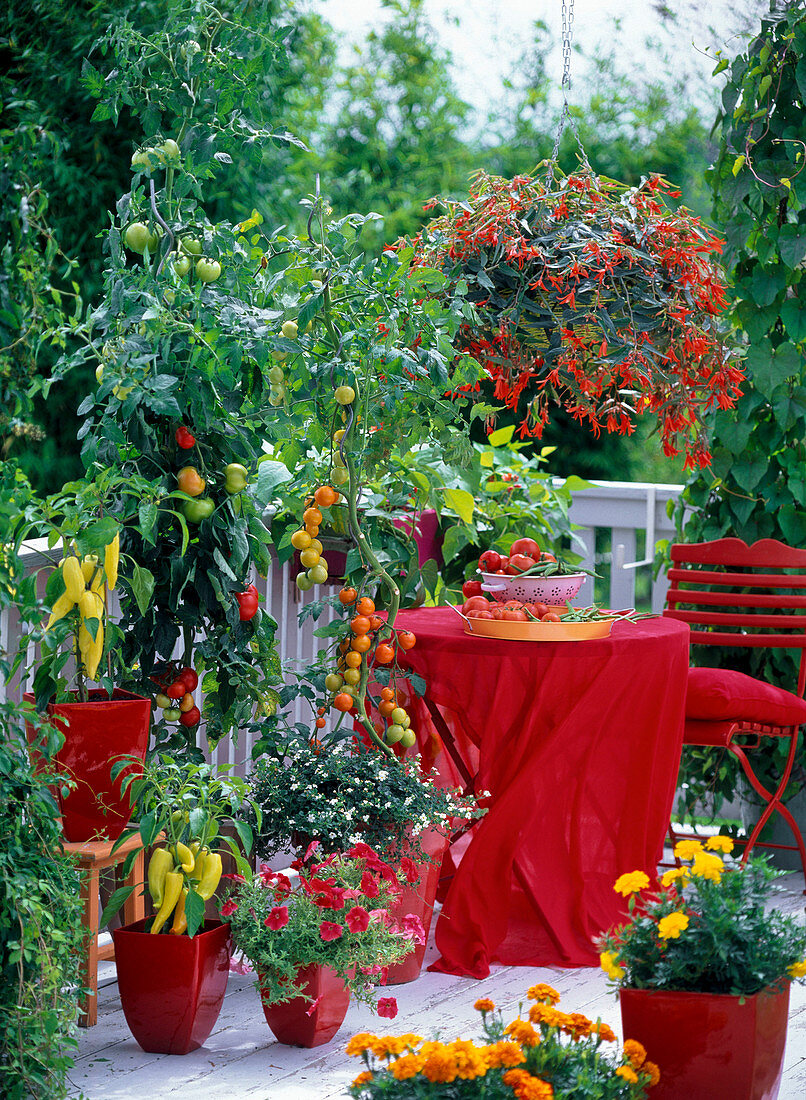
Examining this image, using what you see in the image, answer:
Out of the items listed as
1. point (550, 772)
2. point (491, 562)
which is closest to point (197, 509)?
point (491, 562)

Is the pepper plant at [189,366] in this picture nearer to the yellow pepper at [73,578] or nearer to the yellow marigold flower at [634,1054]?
the yellow pepper at [73,578]

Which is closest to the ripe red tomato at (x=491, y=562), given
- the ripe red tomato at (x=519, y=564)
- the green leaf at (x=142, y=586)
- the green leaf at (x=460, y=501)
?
the ripe red tomato at (x=519, y=564)

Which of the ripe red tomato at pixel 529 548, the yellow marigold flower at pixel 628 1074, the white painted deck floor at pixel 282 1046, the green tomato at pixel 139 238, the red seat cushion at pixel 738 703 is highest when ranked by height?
the green tomato at pixel 139 238

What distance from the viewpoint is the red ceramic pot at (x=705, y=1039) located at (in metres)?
1.95

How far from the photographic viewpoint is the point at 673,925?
6.38ft

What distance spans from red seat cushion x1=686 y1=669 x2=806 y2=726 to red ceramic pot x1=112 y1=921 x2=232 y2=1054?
56.9 inches

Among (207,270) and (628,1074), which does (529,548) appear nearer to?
(207,270)

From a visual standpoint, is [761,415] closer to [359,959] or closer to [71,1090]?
[359,959]

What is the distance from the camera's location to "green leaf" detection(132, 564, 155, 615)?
97.1 inches

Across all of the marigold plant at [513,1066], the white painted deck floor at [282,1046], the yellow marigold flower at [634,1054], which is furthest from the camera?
the white painted deck floor at [282,1046]

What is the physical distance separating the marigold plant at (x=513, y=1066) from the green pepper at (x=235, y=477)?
47.6 inches

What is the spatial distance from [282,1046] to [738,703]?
148cm

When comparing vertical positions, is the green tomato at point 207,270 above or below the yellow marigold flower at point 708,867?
above

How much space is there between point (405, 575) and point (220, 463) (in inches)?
32.9
